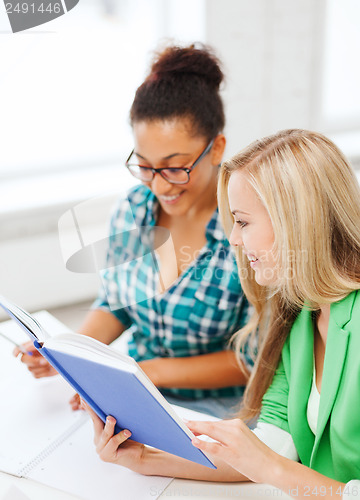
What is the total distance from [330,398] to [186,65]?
0.87 meters

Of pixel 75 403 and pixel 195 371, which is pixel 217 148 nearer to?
pixel 195 371

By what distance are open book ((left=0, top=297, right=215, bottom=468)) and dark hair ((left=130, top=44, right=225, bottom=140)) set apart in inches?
25.4

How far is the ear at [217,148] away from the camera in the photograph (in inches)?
54.2

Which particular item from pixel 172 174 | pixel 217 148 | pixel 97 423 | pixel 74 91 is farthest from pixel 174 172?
pixel 74 91

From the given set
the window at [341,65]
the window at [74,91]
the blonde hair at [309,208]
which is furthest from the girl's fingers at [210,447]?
the window at [341,65]

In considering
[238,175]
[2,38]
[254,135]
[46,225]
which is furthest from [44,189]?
[238,175]

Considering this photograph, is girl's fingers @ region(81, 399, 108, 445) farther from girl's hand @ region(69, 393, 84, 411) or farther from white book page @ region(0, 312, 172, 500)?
girl's hand @ region(69, 393, 84, 411)

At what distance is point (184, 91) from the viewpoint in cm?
134

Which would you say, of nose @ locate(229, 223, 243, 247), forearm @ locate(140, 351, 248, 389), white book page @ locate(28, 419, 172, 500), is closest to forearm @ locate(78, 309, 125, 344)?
forearm @ locate(140, 351, 248, 389)

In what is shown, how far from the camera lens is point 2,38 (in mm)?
2465

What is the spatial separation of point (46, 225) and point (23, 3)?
1548 mm

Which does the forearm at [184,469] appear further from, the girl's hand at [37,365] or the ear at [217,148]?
the ear at [217,148]

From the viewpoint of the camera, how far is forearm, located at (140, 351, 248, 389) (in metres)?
1.39

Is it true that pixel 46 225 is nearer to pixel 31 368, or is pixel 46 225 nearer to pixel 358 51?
pixel 31 368
